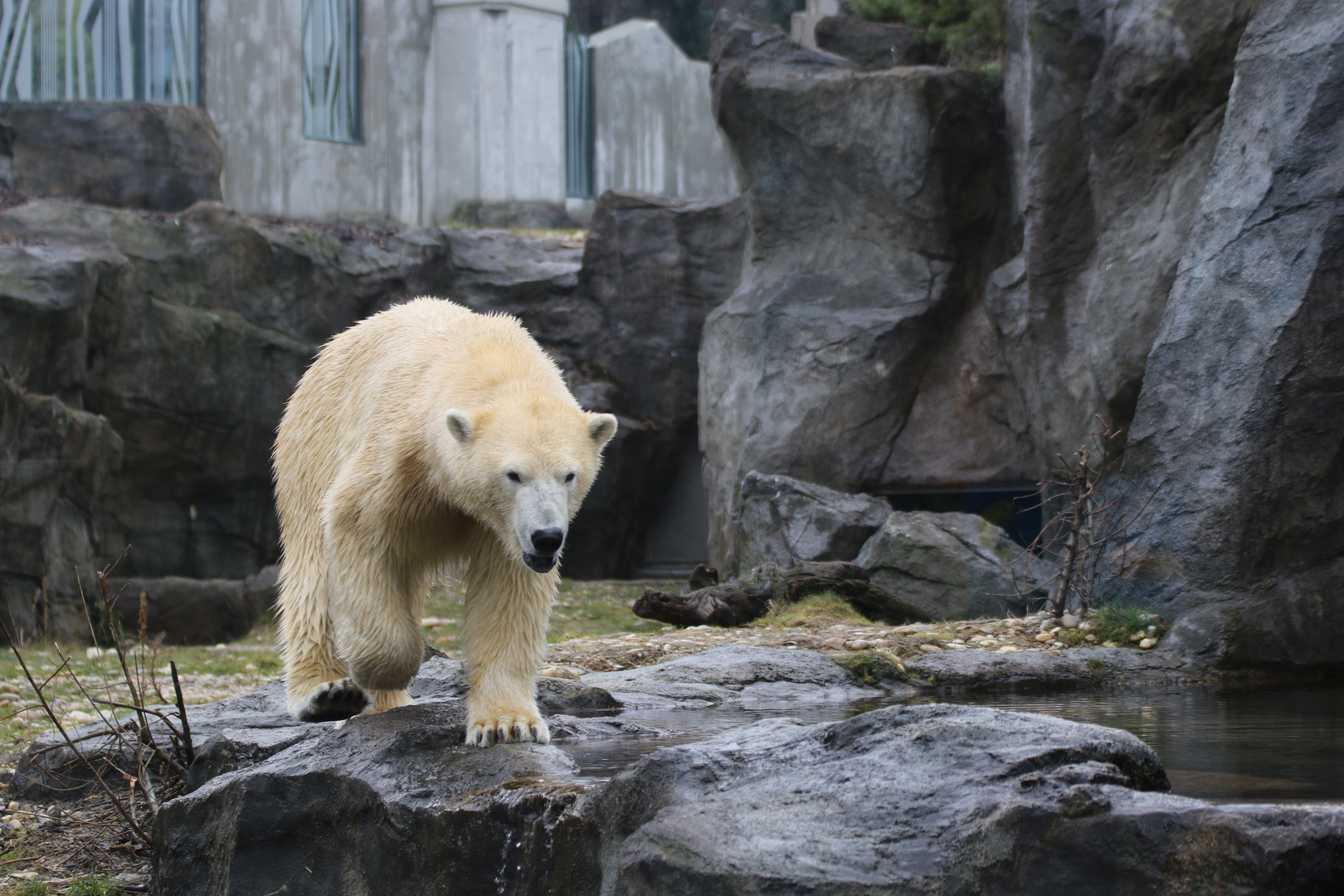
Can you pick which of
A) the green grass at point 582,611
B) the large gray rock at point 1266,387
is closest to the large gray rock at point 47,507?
the green grass at point 582,611

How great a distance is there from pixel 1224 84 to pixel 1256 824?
23.0 ft

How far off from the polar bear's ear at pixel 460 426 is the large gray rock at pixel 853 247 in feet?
26.0

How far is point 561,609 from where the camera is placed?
35.0 ft

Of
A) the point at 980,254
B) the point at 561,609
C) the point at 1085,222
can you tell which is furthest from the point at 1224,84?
the point at 561,609

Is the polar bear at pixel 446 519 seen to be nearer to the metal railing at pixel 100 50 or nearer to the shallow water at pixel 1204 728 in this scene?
the shallow water at pixel 1204 728

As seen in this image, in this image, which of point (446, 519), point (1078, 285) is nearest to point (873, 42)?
point (1078, 285)

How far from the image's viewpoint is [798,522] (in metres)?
9.45

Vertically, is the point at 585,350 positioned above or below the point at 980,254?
below

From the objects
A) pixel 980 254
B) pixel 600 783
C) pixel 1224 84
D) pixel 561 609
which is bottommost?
pixel 561 609

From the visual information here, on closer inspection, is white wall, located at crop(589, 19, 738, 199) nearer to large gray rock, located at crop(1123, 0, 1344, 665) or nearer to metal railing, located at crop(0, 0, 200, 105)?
metal railing, located at crop(0, 0, 200, 105)

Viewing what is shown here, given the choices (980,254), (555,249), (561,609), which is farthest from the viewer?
(555,249)

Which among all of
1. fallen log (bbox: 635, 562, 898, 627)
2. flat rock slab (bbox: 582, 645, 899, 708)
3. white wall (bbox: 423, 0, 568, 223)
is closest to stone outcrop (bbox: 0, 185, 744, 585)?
white wall (bbox: 423, 0, 568, 223)

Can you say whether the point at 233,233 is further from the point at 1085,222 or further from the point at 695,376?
the point at 1085,222

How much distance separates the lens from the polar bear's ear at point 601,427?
3.37 meters
